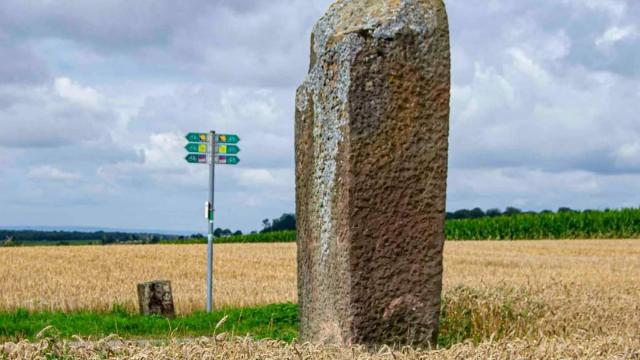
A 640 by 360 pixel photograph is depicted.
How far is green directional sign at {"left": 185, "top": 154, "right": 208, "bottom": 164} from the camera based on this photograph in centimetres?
1441

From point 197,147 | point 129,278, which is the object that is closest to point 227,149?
point 197,147

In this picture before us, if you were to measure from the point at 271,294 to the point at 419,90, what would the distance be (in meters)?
8.04

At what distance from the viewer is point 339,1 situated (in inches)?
344

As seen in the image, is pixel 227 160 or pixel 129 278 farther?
pixel 129 278

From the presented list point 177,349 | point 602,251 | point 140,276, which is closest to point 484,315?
point 177,349

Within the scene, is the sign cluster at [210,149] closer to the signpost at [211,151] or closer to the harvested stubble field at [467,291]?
the signpost at [211,151]

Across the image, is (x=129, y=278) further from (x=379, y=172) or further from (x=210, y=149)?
(x=379, y=172)

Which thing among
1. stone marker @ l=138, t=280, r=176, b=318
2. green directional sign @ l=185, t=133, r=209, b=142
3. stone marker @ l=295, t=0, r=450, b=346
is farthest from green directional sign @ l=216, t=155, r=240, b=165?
stone marker @ l=295, t=0, r=450, b=346

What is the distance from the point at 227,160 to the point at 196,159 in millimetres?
466

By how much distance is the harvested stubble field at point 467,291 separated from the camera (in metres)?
5.82

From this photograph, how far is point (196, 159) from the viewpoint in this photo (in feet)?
47.3

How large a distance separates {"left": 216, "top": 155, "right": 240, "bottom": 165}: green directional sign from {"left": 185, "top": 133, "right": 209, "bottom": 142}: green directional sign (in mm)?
339

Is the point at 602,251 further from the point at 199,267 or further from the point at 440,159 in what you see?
the point at 440,159

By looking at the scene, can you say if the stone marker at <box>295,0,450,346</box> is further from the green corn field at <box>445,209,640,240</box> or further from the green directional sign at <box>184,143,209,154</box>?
the green corn field at <box>445,209,640,240</box>
